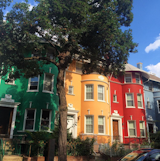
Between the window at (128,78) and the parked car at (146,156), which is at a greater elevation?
the window at (128,78)

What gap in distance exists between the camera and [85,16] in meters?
11.2

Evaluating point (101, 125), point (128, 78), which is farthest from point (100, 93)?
point (128, 78)

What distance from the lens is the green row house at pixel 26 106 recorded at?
51.4 feet

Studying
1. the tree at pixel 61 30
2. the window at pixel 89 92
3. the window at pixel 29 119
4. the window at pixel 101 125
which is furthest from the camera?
the window at pixel 89 92

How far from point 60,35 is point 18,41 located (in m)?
2.90

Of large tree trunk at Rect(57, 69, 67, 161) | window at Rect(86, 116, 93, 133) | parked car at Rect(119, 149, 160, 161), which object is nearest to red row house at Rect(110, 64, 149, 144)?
window at Rect(86, 116, 93, 133)

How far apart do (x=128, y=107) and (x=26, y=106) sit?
1193 centimetres

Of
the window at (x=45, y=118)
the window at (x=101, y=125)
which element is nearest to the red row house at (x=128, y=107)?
the window at (x=101, y=125)

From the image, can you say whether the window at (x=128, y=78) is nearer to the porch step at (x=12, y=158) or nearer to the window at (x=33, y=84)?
the window at (x=33, y=84)

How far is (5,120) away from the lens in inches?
634

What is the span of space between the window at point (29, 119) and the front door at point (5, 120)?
133 centimetres

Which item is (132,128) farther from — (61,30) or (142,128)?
(61,30)

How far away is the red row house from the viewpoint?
20984 mm

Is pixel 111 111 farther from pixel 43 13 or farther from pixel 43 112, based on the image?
pixel 43 13
